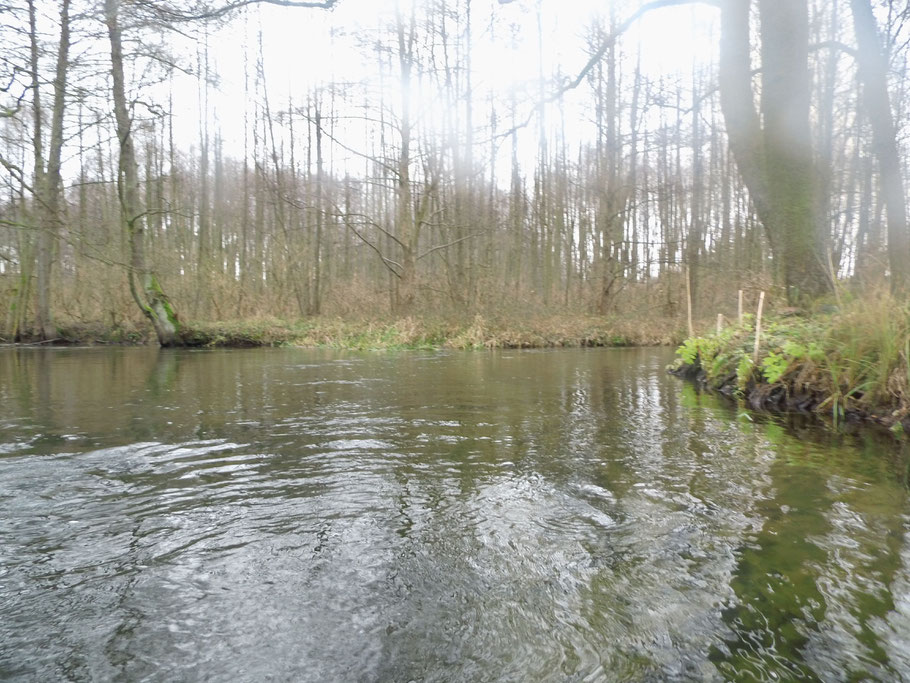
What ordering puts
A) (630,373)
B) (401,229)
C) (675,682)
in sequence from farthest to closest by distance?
(401,229) → (630,373) → (675,682)

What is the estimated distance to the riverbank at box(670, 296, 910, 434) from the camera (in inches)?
197

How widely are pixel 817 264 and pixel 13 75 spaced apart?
10.9 meters

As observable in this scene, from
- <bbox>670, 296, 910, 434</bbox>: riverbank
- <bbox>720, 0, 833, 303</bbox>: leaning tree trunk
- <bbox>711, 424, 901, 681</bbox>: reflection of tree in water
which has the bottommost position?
<bbox>711, 424, 901, 681</bbox>: reflection of tree in water

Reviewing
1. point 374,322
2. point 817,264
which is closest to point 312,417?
point 817,264

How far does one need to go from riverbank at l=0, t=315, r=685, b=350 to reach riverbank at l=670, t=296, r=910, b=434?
1050 centimetres

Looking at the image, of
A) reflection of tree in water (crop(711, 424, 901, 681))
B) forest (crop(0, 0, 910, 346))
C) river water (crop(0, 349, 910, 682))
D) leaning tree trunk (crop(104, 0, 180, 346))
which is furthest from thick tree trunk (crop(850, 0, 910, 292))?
leaning tree trunk (crop(104, 0, 180, 346))

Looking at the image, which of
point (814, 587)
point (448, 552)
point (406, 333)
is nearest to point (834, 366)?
point (814, 587)

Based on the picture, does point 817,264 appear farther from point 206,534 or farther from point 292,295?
point 292,295

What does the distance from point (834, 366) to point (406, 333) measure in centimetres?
1285

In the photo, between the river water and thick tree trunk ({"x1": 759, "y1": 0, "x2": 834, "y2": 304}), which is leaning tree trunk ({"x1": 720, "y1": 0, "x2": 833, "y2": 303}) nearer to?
thick tree trunk ({"x1": 759, "y1": 0, "x2": 834, "y2": 304})

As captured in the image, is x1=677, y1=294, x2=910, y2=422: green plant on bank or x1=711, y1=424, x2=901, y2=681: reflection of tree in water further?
x1=677, y1=294, x2=910, y2=422: green plant on bank

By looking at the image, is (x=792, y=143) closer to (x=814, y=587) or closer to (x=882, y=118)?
(x=882, y=118)

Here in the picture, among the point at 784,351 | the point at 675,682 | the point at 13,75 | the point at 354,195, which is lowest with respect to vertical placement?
the point at 675,682

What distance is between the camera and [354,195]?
23.1m
